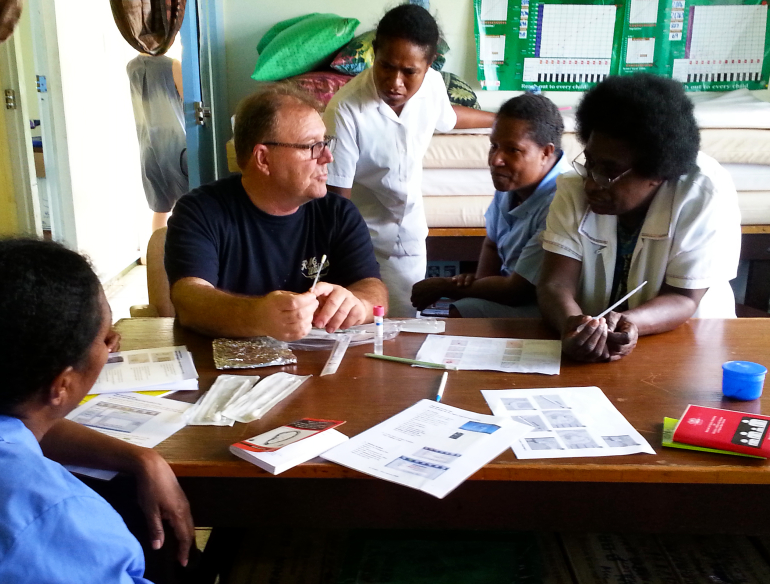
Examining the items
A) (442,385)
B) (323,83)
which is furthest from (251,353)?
(323,83)

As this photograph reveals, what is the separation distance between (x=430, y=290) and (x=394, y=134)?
530 millimetres

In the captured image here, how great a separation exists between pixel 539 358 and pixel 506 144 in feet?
2.93

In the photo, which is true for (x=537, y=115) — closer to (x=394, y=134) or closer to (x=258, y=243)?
(x=394, y=134)

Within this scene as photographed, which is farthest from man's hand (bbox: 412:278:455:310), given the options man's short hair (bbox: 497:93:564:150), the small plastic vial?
the small plastic vial

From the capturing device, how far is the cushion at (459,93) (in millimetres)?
3057

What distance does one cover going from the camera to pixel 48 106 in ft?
11.1

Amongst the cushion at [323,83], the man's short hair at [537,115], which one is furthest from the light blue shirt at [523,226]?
the cushion at [323,83]

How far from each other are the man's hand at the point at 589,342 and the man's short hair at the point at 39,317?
2.96 ft

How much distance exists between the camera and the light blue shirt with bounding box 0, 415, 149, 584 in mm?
668

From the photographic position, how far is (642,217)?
172cm

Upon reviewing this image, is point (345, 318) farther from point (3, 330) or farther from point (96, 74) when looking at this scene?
point (96, 74)

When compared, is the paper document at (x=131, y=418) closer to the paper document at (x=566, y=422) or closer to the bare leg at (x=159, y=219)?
the paper document at (x=566, y=422)

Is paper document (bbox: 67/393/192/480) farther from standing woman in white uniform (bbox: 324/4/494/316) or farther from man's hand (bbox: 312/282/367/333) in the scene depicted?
standing woman in white uniform (bbox: 324/4/494/316)

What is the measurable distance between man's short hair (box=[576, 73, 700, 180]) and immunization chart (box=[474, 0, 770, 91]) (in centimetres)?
184
